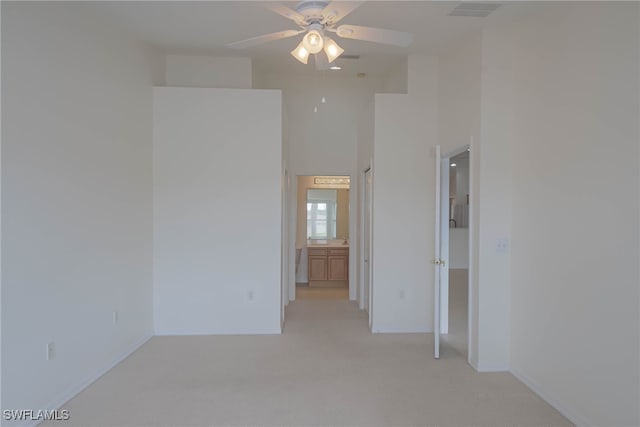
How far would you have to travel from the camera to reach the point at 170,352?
12.7 ft

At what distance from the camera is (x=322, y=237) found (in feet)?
27.0

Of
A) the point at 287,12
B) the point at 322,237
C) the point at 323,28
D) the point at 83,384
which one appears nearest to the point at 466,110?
the point at 323,28

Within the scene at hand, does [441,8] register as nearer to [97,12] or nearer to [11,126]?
[97,12]

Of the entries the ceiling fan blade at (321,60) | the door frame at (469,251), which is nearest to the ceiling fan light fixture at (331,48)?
the ceiling fan blade at (321,60)

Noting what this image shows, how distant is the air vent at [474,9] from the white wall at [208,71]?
2516 mm

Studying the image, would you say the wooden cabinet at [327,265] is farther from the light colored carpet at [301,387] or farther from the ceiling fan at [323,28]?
the ceiling fan at [323,28]

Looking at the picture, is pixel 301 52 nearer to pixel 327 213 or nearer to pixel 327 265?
pixel 327 265

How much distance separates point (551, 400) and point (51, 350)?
364 centimetres

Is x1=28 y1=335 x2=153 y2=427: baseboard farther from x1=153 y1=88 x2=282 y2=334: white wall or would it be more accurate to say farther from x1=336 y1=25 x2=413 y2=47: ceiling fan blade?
x1=336 y1=25 x2=413 y2=47: ceiling fan blade

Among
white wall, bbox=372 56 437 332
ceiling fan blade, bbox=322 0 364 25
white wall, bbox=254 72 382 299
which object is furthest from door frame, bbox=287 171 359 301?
ceiling fan blade, bbox=322 0 364 25

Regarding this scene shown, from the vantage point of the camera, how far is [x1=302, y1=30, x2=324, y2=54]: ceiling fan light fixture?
2499mm

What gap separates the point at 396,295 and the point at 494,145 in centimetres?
206

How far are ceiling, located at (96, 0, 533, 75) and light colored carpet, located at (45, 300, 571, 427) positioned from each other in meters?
2.99

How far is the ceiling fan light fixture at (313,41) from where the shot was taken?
2.50 m
